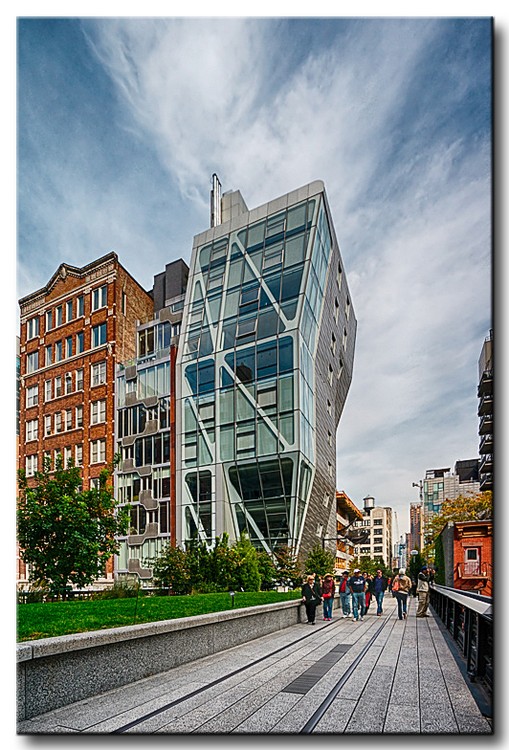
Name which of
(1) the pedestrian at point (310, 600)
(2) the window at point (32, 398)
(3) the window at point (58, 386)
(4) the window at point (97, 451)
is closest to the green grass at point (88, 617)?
(1) the pedestrian at point (310, 600)

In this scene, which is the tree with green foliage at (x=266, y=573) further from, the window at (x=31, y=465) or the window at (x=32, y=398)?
the window at (x=32, y=398)

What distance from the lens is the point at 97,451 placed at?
2014cm

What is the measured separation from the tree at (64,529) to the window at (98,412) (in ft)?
27.8

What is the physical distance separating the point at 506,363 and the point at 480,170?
1.71m

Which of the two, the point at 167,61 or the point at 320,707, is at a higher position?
the point at 167,61

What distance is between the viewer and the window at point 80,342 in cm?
1627

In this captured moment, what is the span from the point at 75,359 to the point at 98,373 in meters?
3.87

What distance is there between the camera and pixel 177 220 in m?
6.04

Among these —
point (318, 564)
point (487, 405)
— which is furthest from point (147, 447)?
point (487, 405)

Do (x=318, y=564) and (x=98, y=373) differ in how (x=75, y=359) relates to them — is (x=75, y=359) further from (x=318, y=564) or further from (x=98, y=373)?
(x=318, y=564)

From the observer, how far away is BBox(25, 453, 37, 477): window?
35.0ft
